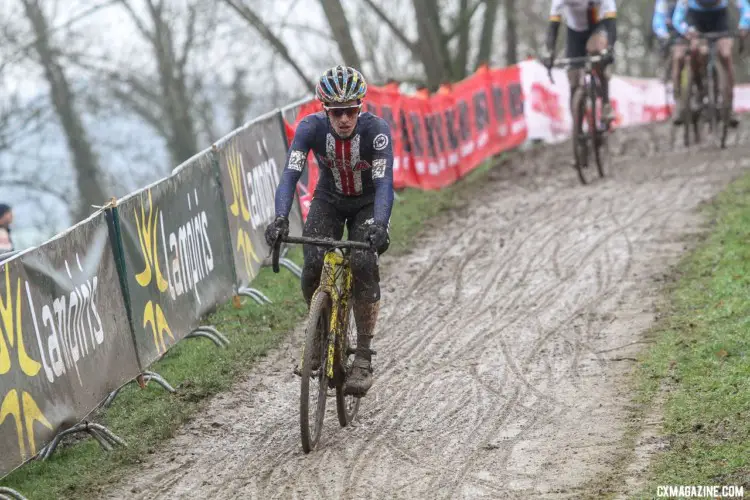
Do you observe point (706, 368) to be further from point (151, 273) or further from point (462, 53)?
point (462, 53)

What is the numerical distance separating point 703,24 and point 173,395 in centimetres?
1064

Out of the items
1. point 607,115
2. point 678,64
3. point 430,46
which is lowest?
point 430,46

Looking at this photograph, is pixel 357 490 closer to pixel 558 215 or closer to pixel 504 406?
pixel 504 406

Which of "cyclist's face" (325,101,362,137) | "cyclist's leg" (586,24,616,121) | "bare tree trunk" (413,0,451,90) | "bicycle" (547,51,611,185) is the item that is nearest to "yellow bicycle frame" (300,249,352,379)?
"cyclist's face" (325,101,362,137)

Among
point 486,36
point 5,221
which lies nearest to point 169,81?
point 486,36

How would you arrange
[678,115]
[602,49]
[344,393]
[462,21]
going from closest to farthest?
[344,393]
[602,49]
[678,115]
[462,21]

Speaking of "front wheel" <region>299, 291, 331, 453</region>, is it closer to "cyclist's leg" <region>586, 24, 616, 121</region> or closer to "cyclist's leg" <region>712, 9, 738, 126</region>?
"cyclist's leg" <region>586, 24, 616, 121</region>

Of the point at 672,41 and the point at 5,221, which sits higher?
the point at 5,221

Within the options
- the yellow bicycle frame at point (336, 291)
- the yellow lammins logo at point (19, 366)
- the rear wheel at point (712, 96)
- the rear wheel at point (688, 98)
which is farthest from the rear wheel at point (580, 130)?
the yellow lammins logo at point (19, 366)

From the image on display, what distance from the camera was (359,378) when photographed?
7.04 m

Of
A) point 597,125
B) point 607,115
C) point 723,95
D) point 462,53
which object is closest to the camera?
point 607,115

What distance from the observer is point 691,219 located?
12.4 m

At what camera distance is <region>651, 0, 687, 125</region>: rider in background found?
52.2 ft

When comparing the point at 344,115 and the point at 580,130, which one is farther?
the point at 580,130
